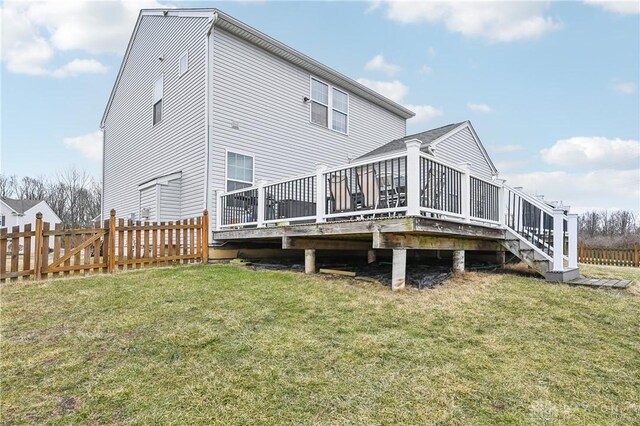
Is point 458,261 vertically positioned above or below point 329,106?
below

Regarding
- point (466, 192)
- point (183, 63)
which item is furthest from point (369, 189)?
point (183, 63)

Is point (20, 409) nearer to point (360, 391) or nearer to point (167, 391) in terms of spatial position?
point (167, 391)

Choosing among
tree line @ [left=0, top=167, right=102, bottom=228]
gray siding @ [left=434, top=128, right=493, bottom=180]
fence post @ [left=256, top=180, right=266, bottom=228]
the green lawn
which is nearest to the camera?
the green lawn

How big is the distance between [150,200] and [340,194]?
7030mm

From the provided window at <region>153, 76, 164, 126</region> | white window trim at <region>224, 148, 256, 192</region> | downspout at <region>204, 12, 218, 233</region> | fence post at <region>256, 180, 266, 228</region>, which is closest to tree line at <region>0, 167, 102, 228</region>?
window at <region>153, 76, 164, 126</region>

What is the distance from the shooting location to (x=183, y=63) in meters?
10.3

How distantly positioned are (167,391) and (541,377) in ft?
9.32

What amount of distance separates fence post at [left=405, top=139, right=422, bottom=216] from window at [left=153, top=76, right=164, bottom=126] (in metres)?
9.45

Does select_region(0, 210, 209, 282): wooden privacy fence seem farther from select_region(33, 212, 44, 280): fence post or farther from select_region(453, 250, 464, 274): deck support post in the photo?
select_region(453, 250, 464, 274): deck support post

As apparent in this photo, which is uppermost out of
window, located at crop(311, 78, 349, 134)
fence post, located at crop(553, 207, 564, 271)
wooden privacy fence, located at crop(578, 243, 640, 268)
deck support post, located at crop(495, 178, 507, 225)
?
window, located at crop(311, 78, 349, 134)

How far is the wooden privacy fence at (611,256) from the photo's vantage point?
14.9 meters

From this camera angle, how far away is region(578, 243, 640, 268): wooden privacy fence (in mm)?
14859

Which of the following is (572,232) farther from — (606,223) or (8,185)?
(8,185)

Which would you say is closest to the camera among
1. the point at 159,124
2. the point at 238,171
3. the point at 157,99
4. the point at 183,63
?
the point at 238,171
